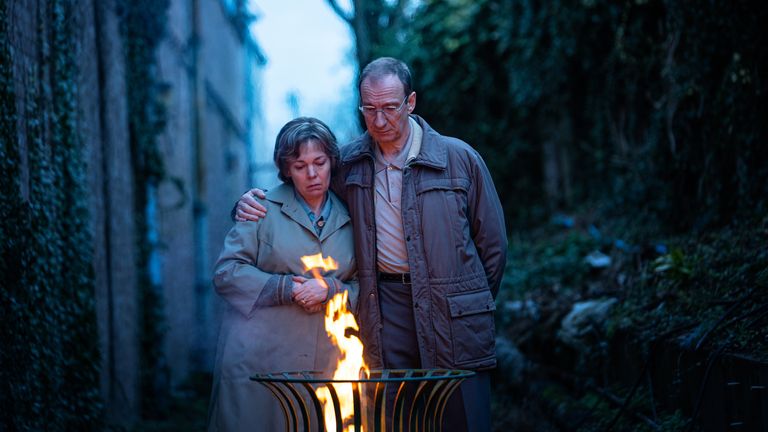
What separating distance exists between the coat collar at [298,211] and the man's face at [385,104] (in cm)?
43

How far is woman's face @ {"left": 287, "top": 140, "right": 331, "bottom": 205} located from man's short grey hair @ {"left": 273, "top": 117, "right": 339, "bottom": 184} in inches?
0.9

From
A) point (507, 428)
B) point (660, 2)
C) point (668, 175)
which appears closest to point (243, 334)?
point (507, 428)

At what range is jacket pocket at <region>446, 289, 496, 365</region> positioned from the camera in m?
4.06

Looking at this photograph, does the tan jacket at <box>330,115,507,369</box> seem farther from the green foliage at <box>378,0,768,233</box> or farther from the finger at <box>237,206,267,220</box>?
the green foliage at <box>378,0,768,233</box>

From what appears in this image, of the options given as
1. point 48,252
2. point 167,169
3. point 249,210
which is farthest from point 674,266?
point 167,169

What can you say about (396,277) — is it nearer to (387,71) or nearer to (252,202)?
(252,202)

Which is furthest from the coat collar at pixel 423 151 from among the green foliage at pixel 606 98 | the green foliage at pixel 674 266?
the green foliage at pixel 606 98

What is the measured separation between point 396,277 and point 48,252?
85.6 inches

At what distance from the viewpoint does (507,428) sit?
638 cm

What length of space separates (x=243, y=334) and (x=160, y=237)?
5475 mm

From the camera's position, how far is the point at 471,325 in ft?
13.4

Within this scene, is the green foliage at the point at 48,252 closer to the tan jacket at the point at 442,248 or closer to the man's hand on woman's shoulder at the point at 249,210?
the man's hand on woman's shoulder at the point at 249,210

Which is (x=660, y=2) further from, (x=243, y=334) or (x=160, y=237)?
(x=243, y=334)

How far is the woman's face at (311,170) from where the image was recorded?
4.05m
